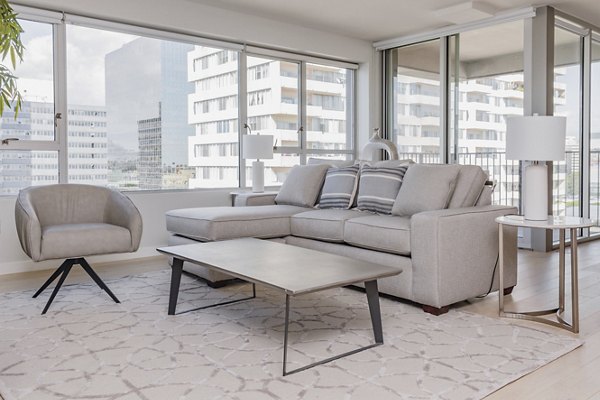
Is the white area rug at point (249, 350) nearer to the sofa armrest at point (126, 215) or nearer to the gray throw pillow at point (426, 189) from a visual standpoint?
the sofa armrest at point (126, 215)

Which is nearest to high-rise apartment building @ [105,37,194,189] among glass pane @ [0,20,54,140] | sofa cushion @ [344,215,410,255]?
glass pane @ [0,20,54,140]

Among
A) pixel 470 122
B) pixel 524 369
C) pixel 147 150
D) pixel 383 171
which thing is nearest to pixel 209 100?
pixel 147 150

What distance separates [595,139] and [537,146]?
3.87 metres

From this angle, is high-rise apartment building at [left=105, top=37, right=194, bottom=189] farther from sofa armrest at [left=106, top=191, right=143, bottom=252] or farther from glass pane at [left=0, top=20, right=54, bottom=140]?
sofa armrest at [left=106, top=191, right=143, bottom=252]

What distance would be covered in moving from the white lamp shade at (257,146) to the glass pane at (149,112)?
0.56m

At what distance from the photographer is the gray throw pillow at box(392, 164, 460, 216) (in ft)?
10.9

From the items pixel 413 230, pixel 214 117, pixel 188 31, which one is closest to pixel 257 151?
pixel 214 117

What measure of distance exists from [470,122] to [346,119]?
1669mm

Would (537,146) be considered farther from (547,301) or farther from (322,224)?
(322,224)

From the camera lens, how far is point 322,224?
12.1 ft

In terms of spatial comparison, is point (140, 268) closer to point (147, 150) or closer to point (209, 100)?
Answer: point (147, 150)

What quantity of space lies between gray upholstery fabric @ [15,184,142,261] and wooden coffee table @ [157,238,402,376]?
52 centimetres

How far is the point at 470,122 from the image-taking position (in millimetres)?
5902

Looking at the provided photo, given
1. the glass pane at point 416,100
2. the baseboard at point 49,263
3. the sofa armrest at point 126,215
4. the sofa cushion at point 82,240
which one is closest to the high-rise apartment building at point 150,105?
the baseboard at point 49,263
